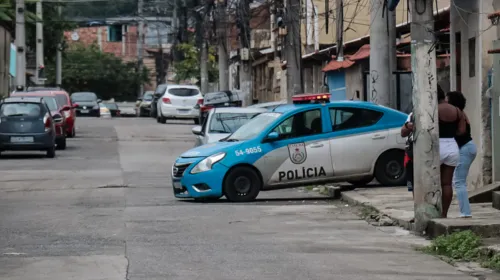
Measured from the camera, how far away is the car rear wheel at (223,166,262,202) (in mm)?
18734

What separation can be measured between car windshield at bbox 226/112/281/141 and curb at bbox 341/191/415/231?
1748mm

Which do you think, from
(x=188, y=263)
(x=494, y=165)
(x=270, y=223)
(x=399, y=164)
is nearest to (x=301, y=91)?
(x=399, y=164)

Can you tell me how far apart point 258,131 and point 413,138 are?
199 inches

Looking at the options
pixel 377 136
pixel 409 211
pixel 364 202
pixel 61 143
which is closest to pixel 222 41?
pixel 61 143

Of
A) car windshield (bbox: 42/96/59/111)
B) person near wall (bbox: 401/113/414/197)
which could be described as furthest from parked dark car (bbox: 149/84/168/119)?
person near wall (bbox: 401/113/414/197)

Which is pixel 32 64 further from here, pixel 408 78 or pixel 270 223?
pixel 270 223

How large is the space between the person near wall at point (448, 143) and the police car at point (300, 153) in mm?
4677

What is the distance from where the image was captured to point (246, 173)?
61.7ft

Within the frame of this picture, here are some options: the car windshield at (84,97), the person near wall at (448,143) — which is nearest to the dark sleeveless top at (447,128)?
the person near wall at (448,143)

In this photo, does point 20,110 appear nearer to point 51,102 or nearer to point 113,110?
point 51,102

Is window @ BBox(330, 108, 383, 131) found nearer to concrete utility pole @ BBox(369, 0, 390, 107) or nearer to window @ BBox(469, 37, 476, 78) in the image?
window @ BBox(469, 37, 476, 78)

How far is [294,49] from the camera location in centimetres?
2861

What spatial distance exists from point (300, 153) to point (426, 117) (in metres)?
5.01

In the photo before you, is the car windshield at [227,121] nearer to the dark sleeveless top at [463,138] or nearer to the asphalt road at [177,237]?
the asphalt road at [177,237]
